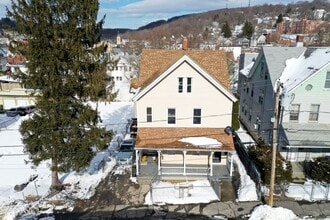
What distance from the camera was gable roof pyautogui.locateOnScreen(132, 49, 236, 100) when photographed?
65.6 feet

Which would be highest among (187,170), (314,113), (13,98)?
(314,113)

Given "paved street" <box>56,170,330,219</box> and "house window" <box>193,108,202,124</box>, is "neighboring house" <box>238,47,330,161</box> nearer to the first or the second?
"paved street" <box>56,170,330,219</box>

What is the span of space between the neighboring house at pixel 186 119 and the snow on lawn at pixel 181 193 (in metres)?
0.93

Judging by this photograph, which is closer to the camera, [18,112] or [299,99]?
[299,99]

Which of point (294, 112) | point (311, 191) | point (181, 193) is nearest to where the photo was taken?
point (311, 191)

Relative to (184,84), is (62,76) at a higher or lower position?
higher

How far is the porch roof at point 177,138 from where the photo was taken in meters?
18.9

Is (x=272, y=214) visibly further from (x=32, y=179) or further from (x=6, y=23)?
(x=6, y=23)

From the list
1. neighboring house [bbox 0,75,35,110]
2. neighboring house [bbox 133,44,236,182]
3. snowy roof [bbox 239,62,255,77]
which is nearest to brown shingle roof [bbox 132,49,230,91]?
neighboring house [bbox 133,44,236,182]

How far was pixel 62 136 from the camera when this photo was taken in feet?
56.0

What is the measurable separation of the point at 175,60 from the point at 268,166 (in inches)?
410

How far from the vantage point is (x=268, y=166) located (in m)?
18.0

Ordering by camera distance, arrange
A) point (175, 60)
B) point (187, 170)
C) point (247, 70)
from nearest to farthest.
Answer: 1. point (187, 170)
2. point (175, 60)
3. point (247, 70)

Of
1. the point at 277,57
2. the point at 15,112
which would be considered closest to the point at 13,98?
the point at 15,112
